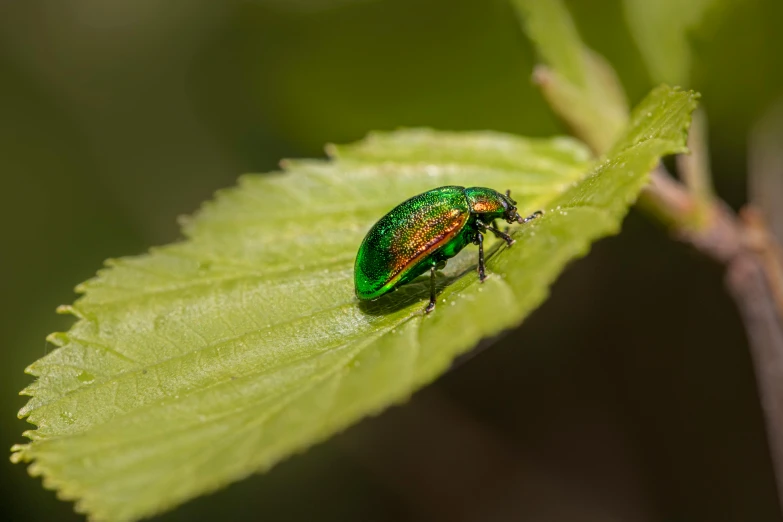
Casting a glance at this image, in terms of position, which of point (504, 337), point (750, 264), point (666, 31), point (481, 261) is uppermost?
point (666, 31)

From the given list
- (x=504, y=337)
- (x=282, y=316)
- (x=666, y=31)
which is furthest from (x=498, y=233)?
(x=504, y=337)

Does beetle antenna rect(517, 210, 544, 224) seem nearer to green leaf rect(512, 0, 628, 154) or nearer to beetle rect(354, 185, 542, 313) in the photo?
beetle rect(354, 185, 542, 313)

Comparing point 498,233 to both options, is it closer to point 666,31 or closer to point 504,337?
point 666,31

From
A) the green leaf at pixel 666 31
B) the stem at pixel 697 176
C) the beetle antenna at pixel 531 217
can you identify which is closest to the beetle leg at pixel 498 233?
the beetle antenna at pixel 531 217

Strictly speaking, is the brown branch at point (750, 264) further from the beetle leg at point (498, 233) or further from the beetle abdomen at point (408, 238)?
the beetle abdomen at point (408, 238)

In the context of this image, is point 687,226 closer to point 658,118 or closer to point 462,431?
point 658,118

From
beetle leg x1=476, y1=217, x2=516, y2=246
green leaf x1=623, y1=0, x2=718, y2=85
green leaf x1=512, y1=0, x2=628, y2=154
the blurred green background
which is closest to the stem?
green leaf x1=512, y1=0, x2=628, y2=154
